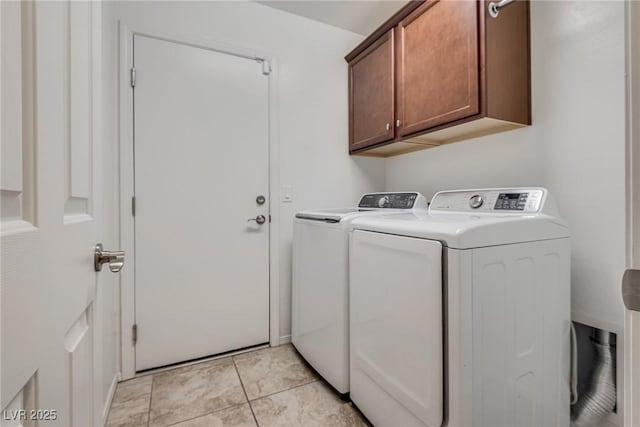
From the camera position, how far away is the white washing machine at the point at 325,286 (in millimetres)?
1479

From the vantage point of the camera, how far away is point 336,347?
4.96 feet

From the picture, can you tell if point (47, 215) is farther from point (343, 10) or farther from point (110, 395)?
point (343, 10)

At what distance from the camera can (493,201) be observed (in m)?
1.42

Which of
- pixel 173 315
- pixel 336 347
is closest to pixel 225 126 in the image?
pixel 173 315

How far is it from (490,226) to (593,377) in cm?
98

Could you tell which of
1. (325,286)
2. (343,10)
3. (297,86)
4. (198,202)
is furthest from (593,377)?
(343,10)

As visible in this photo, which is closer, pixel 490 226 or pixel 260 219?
pixel 490 226

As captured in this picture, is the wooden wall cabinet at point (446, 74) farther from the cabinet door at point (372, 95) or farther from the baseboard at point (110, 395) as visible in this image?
the baseboard at point (110, 395)

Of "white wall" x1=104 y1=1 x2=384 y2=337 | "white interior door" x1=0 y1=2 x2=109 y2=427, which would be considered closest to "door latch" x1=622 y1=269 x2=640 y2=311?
"white interior door" x1=0 y1=2 x2=109 y2=427

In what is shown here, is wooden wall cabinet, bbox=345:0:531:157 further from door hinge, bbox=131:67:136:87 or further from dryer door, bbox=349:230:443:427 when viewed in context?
door hinge, bbox=131:67:136:87

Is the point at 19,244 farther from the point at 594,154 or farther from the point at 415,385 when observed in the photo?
the point at 594,154

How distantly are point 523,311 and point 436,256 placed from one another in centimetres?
43

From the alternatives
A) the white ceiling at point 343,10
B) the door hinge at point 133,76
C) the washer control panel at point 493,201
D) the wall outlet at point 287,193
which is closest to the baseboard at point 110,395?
the wall outlet at point 287,193

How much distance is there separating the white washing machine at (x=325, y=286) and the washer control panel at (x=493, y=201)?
0.73ft
